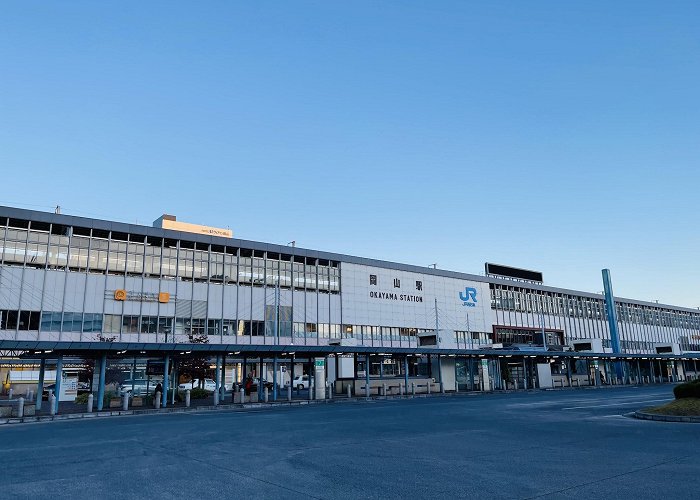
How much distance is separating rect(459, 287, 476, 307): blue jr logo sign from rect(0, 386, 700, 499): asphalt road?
5556 cm

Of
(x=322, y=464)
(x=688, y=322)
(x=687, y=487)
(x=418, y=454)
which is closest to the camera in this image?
(x=687, y=487)

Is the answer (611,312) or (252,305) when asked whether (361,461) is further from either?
(611,312)

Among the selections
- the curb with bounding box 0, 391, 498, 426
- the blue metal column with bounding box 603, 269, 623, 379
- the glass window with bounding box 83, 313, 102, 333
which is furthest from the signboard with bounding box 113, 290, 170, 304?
the blue metal column with bounding box 603, 269, 623, 379

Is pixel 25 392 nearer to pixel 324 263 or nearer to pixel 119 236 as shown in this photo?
pixel 119 236

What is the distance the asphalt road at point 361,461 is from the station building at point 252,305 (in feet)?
56.1

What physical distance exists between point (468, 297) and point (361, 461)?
6676cm

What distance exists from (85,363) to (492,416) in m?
55.7

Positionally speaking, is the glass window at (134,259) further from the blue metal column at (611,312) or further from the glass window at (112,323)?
the blue metal column at (611,312)

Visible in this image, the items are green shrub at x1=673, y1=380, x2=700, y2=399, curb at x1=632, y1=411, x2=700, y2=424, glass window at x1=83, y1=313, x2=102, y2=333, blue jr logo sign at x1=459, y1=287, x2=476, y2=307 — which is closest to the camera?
curb at x1=632, y1=411, x2=700, y2=424

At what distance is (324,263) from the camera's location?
65.0m

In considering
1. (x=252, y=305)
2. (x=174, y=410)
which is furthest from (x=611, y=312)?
(x=174, y=410)

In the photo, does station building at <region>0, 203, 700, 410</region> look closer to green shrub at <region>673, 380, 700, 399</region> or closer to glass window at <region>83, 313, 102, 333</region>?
glass window at <region>83, 313, 102, 333</region>

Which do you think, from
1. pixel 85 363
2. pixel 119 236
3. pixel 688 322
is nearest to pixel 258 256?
pixel 119 236

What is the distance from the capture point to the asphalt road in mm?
9305
